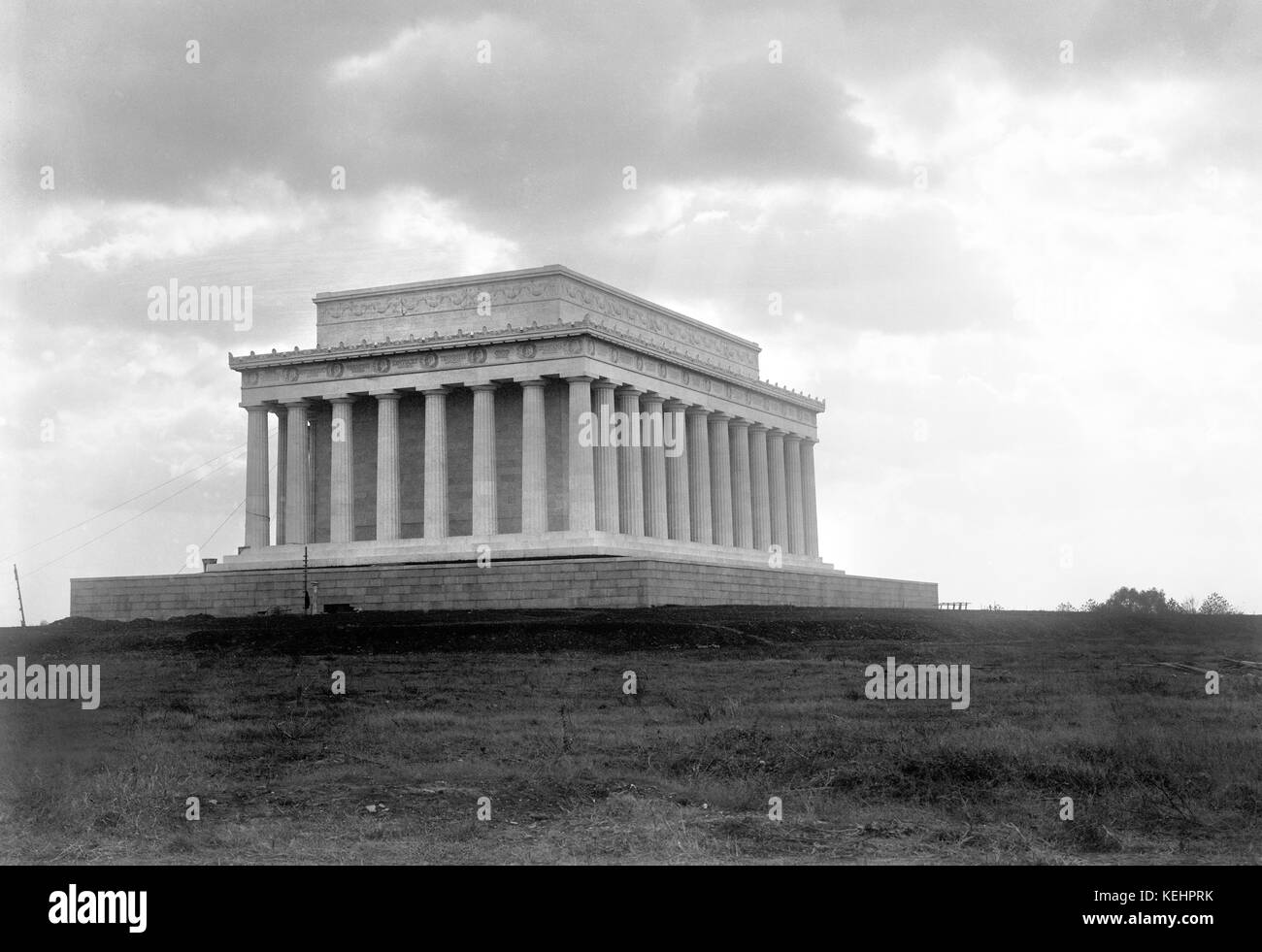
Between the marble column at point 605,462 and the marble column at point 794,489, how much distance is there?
19814 mm

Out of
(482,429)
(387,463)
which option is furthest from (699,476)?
(387,463)

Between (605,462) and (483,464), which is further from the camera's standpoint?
(605,462)

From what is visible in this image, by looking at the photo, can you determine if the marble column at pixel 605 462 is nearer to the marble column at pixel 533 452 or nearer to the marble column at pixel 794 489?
the marble column at pixel 533 452

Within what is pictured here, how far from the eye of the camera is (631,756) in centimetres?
2538

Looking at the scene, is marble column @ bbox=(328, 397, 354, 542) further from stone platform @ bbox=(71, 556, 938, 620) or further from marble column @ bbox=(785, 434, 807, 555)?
marble column @ bbox=(785, 434, 807, 555)

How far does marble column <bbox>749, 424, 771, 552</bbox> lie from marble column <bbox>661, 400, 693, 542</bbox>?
24.0 feet

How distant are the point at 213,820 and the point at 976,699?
1726 centimetres

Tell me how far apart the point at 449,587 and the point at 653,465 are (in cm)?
1660

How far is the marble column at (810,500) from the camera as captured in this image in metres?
83.2

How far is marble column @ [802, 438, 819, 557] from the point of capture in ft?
273

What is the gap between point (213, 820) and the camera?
2117cm

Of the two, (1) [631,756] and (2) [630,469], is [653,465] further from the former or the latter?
(1) [631,756]
